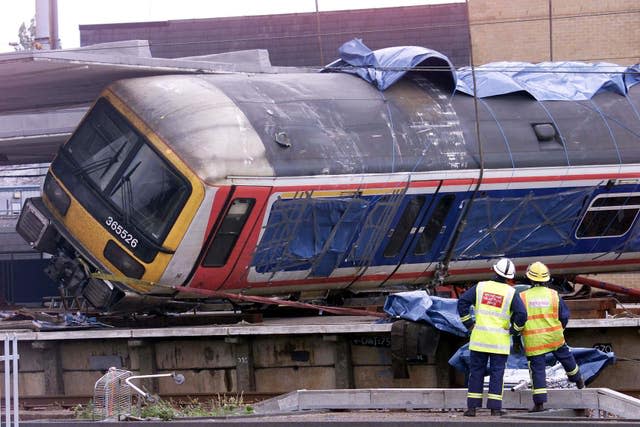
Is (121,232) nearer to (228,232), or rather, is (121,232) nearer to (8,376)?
(228,232)

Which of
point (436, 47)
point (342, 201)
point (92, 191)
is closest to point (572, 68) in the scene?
point (342, 201)

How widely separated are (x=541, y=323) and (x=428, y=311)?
170 cm

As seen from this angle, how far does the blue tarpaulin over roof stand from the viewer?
14.6 meters

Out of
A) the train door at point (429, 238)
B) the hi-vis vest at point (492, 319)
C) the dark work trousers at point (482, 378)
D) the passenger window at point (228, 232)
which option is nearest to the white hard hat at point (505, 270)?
the hi-vis vest at point (492, 319)

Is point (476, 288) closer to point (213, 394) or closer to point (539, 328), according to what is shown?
point (539, 328)

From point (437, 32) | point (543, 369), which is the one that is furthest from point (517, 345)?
point (437, 32)

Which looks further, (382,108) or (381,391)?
(382,108)

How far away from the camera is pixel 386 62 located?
48.5 ft

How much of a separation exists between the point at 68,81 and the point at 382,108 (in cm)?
398

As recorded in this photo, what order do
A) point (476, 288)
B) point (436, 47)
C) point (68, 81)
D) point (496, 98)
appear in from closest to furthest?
1. point (476, 288)
2. point (68, 81)
3. point (496, 98)
4. point (436, 47)

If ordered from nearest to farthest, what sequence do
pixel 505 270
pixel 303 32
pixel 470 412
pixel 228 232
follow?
pixel 470 412 < pixel 505 270 < pixel 228 232 < pixel 303 32

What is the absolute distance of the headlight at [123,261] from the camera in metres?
12.8

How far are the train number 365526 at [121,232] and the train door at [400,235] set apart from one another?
9.55ft

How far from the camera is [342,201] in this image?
13266 millimetres
